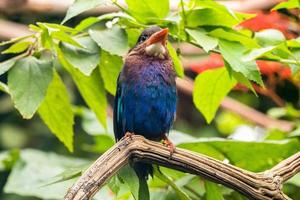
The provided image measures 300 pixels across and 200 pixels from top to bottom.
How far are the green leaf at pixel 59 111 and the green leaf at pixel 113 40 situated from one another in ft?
0.72

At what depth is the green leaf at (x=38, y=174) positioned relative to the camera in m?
3.22

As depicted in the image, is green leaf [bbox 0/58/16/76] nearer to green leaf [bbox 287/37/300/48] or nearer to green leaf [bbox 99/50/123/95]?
green leaf [bbox 99/50/123/95]

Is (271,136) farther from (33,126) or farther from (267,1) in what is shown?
(33,126)

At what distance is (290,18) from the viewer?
13.4 ft

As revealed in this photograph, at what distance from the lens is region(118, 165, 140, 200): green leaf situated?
7.93 feet

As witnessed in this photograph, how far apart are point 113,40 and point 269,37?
0.50 meters

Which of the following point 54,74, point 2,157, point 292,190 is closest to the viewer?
point 54,74

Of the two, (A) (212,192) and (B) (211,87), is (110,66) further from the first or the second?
(A) (212,192)

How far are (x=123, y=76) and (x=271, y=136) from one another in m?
0.71

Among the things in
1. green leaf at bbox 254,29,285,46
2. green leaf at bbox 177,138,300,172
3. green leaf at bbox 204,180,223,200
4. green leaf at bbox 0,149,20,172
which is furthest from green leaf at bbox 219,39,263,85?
green leaf at bbox 0,149,20,172

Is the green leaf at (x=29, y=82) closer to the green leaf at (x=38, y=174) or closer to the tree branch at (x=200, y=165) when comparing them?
the tree branch at (x=200, y=165)

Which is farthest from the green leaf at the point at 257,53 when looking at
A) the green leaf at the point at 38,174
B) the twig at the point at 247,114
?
the twig at the point at 247,114

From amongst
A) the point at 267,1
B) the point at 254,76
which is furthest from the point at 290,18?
the point at 254,76

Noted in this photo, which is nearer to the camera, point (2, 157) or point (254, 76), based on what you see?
point (254, 76)
